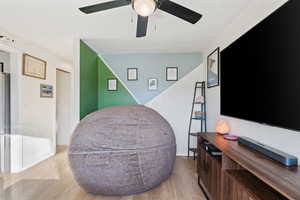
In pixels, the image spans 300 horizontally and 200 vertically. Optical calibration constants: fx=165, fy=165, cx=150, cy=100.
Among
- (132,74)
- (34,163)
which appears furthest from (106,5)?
(34,163)

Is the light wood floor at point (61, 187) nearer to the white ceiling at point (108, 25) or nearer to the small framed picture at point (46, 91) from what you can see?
the small framed picture at point (46, 91)

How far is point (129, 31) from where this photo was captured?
272 centimetres

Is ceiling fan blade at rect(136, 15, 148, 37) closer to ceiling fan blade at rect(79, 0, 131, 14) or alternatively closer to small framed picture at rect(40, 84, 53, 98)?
ceiling fan blade at rect(79, 0, 131, 14)

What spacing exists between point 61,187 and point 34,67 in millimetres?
2340

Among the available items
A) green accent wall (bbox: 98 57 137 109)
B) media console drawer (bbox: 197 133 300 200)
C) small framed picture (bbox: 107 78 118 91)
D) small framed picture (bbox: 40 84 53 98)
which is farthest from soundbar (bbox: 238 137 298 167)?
small framed picture (bbox: 40 84 53 98)

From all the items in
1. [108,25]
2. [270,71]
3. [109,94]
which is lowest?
[109,94]

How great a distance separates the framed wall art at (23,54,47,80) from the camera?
3057 millimetres

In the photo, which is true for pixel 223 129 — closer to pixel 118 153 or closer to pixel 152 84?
pixel 118 153

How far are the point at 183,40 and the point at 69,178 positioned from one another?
121 inches

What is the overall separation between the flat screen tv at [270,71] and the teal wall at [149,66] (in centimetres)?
200

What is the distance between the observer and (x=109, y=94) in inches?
156

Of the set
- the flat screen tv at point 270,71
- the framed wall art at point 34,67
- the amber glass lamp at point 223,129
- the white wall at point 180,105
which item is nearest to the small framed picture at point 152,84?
the white wall at point 180,105

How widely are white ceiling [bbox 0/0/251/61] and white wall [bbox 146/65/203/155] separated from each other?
69 centimetres

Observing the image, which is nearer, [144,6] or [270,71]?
[270,71]
